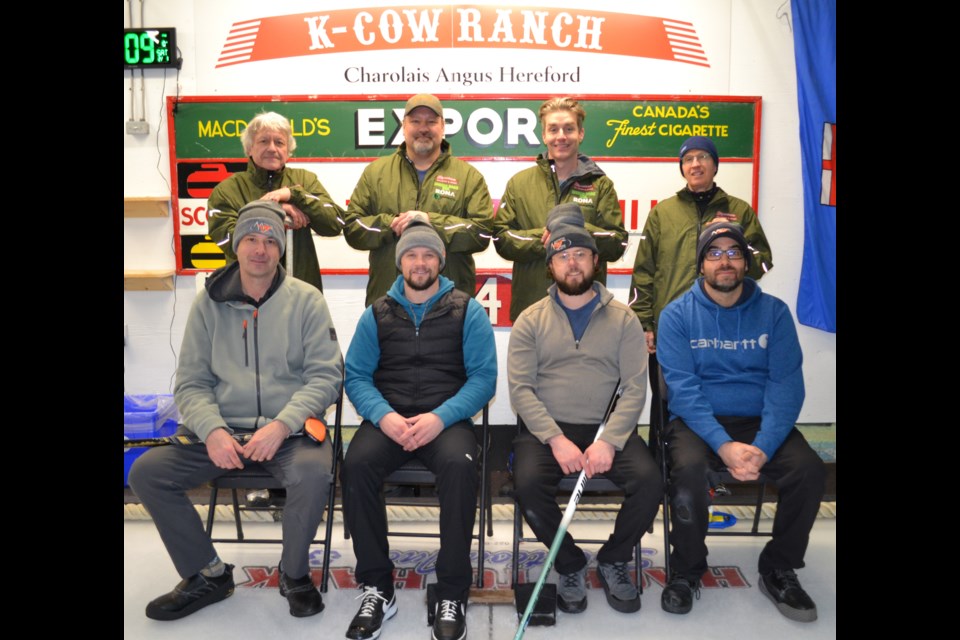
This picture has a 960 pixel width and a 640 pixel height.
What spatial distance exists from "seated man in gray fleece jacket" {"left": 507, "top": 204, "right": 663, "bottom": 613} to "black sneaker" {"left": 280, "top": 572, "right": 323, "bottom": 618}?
0.89m

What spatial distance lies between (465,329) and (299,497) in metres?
0.96

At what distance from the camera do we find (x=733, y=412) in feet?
10.4

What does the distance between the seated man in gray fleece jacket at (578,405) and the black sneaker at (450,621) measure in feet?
1.41

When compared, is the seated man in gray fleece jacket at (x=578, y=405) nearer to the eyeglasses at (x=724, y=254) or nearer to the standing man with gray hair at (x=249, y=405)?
the eyeglasses at (x=724, y=254)

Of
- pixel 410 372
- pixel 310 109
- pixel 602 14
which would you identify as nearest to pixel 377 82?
pixel 310 109

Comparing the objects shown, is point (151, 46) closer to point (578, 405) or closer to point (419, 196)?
point (419, 196)

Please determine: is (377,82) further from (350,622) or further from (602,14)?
(350,622)

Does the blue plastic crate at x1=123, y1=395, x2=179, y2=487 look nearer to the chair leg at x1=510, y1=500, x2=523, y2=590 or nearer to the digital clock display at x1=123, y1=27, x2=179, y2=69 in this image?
the digital clock display at x1=123, y1=27, x2=179, y2=69

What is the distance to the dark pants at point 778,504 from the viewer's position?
9.53 feet

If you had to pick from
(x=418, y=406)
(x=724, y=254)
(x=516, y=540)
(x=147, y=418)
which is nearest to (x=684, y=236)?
(x=724, y=254)

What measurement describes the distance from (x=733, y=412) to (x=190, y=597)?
2.35 metres

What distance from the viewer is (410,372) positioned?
316 centimetres

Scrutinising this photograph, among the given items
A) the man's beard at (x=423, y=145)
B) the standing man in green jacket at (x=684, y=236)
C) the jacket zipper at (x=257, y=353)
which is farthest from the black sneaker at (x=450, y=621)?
the man's beard at (x=423, y=145)

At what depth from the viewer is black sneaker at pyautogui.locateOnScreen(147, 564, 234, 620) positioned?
2.87 metres
